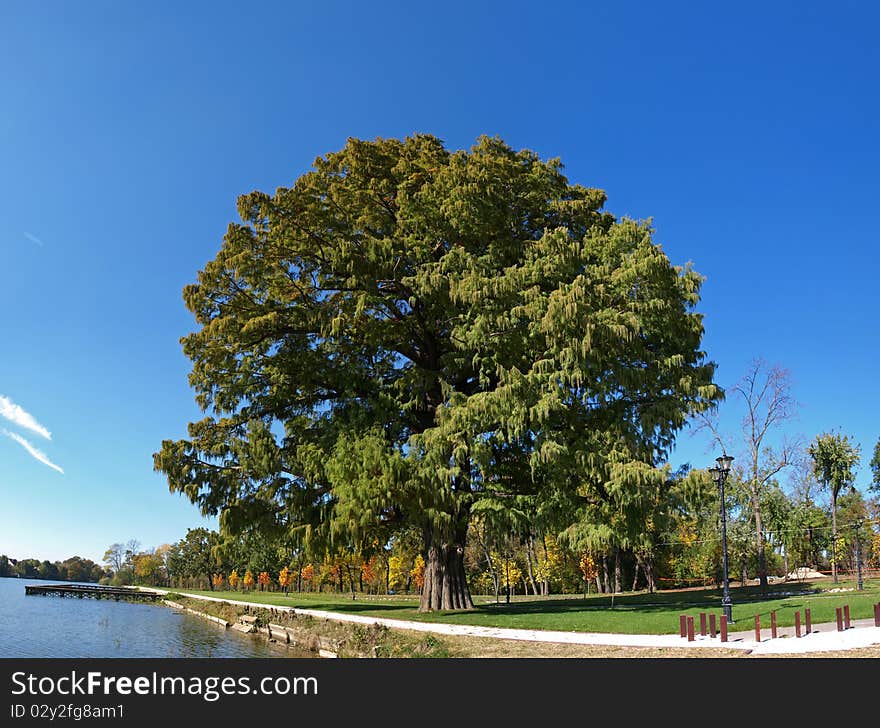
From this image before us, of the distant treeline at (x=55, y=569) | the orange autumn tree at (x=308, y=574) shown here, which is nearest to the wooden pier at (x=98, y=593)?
the orange autumn tree at (x=308, y=574)

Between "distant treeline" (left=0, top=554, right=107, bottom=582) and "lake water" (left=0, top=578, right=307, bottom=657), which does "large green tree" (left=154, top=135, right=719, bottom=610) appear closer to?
"lake water" (left=0, top=578, right=307, bottom=657)

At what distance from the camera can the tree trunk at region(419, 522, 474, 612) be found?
82.5ft

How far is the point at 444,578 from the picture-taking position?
83.2 feet

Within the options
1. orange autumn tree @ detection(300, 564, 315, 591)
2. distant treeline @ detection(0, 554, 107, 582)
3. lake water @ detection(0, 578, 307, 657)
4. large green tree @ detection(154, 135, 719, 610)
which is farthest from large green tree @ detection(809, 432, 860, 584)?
distant treeline @ detection(0, 554, 107, 582)

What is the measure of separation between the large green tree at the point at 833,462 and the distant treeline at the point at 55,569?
498 feet

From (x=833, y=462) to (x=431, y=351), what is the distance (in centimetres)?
3820

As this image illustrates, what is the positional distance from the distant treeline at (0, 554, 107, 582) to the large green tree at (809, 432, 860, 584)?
151836mm

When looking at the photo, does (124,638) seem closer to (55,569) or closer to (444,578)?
(444,578)

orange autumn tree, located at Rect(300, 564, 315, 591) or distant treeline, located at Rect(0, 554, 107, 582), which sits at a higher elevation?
orange autumn tree, located at Rect(300, 564, 315, 591)

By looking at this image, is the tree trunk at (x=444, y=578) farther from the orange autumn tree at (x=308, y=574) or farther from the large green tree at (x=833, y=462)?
the orange autumn tree at (x=308, y=574)

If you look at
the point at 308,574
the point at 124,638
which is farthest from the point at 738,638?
the point at 308,574

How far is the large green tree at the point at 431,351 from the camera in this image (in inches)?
821
